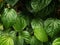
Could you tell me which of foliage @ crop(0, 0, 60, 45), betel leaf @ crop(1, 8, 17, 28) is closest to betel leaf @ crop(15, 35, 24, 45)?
foliage @ crop(0, 0, 60, 45)

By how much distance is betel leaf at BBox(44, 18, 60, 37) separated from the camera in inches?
49.6

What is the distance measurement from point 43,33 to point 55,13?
0.20 metres

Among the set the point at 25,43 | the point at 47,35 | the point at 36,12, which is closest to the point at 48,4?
the point at 36,12

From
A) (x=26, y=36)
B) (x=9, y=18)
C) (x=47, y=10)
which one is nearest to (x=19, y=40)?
(x=26, y=36)

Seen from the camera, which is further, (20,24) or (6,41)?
(20,24)

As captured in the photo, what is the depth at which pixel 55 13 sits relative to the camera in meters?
1.38

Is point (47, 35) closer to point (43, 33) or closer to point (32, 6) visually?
point (43, 33)

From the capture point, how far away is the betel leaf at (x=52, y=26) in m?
1.26

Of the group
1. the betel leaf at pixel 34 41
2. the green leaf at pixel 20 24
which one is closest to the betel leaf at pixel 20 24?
the green leaf at pixel 20 24

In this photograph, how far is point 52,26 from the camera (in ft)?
4.17

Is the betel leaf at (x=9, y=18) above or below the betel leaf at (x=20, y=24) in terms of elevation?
above

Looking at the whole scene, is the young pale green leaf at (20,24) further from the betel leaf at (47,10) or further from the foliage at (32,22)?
the betel leaf at (47,10)

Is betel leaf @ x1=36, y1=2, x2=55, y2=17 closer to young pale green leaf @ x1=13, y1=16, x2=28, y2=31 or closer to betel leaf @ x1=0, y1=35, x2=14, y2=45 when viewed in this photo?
young pale green leaf @ x1=13, y1=16, x2=28, y2=31

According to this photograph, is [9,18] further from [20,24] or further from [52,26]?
[52,26]
